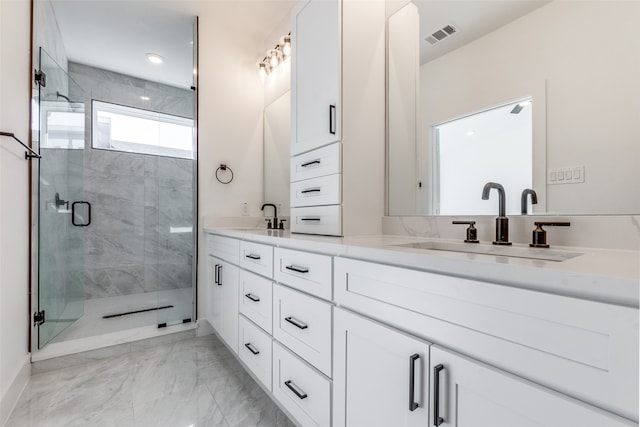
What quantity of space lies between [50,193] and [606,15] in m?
3.21

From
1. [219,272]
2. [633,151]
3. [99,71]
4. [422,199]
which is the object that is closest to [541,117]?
[633,151]

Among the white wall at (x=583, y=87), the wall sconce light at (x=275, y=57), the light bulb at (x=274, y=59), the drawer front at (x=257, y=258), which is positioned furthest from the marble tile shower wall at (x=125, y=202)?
the white wall at (x=583, y=87)

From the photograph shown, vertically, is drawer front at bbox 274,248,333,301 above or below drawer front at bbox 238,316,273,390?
above

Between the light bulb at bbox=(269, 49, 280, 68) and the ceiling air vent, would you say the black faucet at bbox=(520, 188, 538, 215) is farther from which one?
the light bulb at bbox=(269, 49, 280, 68)

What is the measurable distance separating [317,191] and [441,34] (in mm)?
1012

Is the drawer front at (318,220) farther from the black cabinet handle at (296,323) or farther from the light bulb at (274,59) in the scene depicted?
the light bulb at (274,59)

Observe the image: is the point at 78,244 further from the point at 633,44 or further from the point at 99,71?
the point at 633,44

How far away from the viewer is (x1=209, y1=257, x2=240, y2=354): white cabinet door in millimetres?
1812

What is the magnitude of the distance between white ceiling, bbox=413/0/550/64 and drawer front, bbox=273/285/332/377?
1339mm

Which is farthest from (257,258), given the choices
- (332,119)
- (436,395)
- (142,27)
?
(142,27)

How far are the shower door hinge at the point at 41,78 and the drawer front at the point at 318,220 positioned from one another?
1810 mm

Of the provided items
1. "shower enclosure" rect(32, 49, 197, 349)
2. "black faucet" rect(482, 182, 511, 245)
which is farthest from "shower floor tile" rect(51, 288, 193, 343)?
"black faucet" rect(482, 182, 511, 245)

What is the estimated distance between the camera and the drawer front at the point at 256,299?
1431 mm

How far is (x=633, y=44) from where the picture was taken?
94cm
